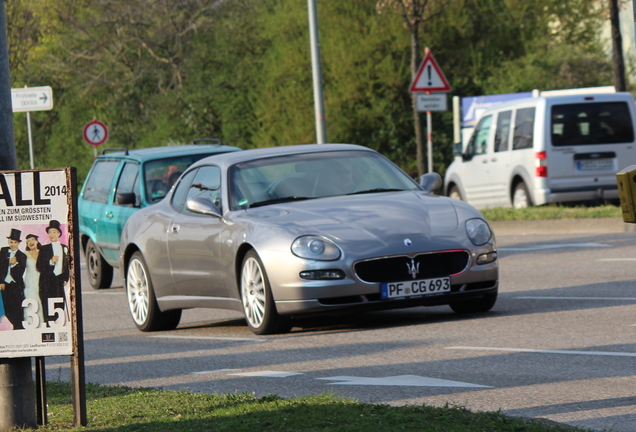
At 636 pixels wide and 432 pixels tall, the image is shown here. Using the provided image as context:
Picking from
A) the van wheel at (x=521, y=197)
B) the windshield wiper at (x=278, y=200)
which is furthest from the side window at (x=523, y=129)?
the windshield wiper at (x=278, y=200)

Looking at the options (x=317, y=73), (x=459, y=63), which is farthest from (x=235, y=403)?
(x=459, y=63)

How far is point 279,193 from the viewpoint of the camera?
35.8ft

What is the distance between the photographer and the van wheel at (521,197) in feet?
69.9

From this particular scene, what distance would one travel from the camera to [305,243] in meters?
9.87

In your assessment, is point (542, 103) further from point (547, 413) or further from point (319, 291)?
point (547, 413)

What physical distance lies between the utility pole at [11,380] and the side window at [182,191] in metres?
5.46

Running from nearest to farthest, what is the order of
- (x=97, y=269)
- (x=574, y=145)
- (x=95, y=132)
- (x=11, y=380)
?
(x=11, y=380), (x=97, y=269), (x=574, y=145), (x=95, y=132)

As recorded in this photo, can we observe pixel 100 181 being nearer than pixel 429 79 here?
Yes

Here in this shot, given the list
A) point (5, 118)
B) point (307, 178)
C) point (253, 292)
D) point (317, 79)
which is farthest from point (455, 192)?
point (5, 118)

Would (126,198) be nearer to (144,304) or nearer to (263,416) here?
(144,304)

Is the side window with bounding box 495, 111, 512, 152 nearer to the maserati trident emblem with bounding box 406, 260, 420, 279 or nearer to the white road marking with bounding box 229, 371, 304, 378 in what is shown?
the maserati trident emblem with bounding box 406, 260, 420, 279

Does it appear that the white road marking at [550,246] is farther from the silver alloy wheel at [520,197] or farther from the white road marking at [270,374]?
the white road marking at [270,374]

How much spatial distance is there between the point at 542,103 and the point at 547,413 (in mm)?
15003

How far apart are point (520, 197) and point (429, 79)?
2.61 meters
